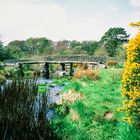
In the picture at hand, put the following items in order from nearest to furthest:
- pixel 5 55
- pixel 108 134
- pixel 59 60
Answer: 1. pixel 108 134
2. pixel 59 60
3. pixel 5 55

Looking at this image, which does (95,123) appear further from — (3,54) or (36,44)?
(36,44)

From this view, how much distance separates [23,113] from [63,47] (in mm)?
109917

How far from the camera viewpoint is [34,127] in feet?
25.3

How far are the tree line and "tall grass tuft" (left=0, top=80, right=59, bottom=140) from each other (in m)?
63.1

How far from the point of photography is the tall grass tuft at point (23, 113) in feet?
24.8

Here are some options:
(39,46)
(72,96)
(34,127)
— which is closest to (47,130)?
Answer: (34,127)

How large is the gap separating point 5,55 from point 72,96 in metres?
59.8

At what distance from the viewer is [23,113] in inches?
298

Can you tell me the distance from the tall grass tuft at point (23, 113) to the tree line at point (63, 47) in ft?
207

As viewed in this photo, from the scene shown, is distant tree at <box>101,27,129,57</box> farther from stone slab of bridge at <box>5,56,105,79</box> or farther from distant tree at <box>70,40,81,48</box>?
distant tree at <box>70,40,81,48</box>

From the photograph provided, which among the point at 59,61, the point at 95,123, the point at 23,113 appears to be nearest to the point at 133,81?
the point at 95,123

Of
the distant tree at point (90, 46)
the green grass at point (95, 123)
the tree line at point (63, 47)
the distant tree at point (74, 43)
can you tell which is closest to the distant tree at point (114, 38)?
the tree line at point (63, 47)

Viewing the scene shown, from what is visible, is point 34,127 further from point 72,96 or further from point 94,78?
point 94,78

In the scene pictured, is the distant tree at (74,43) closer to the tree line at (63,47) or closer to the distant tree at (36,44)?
the tree line at (63,47)
